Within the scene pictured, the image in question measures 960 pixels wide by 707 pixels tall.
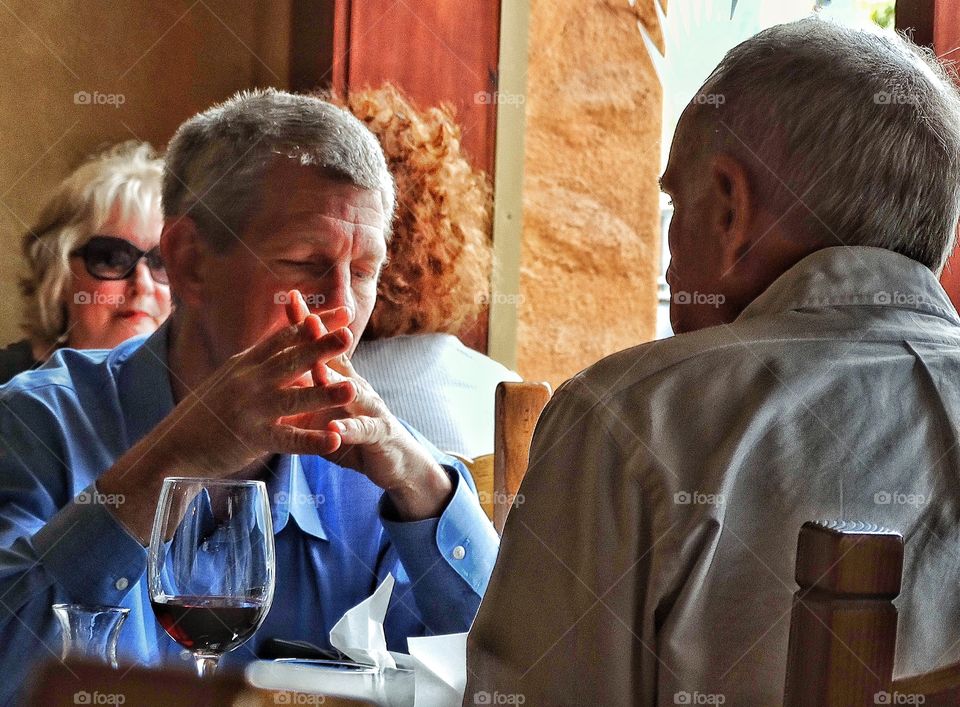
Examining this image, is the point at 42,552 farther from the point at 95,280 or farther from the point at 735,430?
the point at 95,280

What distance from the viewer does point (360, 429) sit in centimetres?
109

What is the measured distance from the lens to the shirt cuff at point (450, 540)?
3.79ft

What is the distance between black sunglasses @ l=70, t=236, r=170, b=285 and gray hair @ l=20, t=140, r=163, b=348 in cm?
2

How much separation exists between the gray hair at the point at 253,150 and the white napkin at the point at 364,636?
1.92ft

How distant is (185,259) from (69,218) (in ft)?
2.91

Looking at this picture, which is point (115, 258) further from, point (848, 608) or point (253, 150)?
point (848, 608)

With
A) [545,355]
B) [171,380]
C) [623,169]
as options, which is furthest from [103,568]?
[623,169]

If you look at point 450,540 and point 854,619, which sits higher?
point 854,619

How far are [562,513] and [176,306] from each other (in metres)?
0.87

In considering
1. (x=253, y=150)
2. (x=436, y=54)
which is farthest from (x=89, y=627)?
(x=436, y=54)

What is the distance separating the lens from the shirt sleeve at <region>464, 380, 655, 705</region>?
634 millimetres

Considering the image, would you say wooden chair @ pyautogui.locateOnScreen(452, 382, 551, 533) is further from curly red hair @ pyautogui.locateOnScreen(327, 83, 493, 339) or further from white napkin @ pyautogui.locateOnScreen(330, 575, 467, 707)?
curly red hair @ pyautogui.locateOnScreen(327, 83, 493, 339)

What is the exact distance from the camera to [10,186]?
7.04 ft

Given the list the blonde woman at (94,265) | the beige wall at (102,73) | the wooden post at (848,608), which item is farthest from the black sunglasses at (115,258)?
the wooden post at (848,608)
